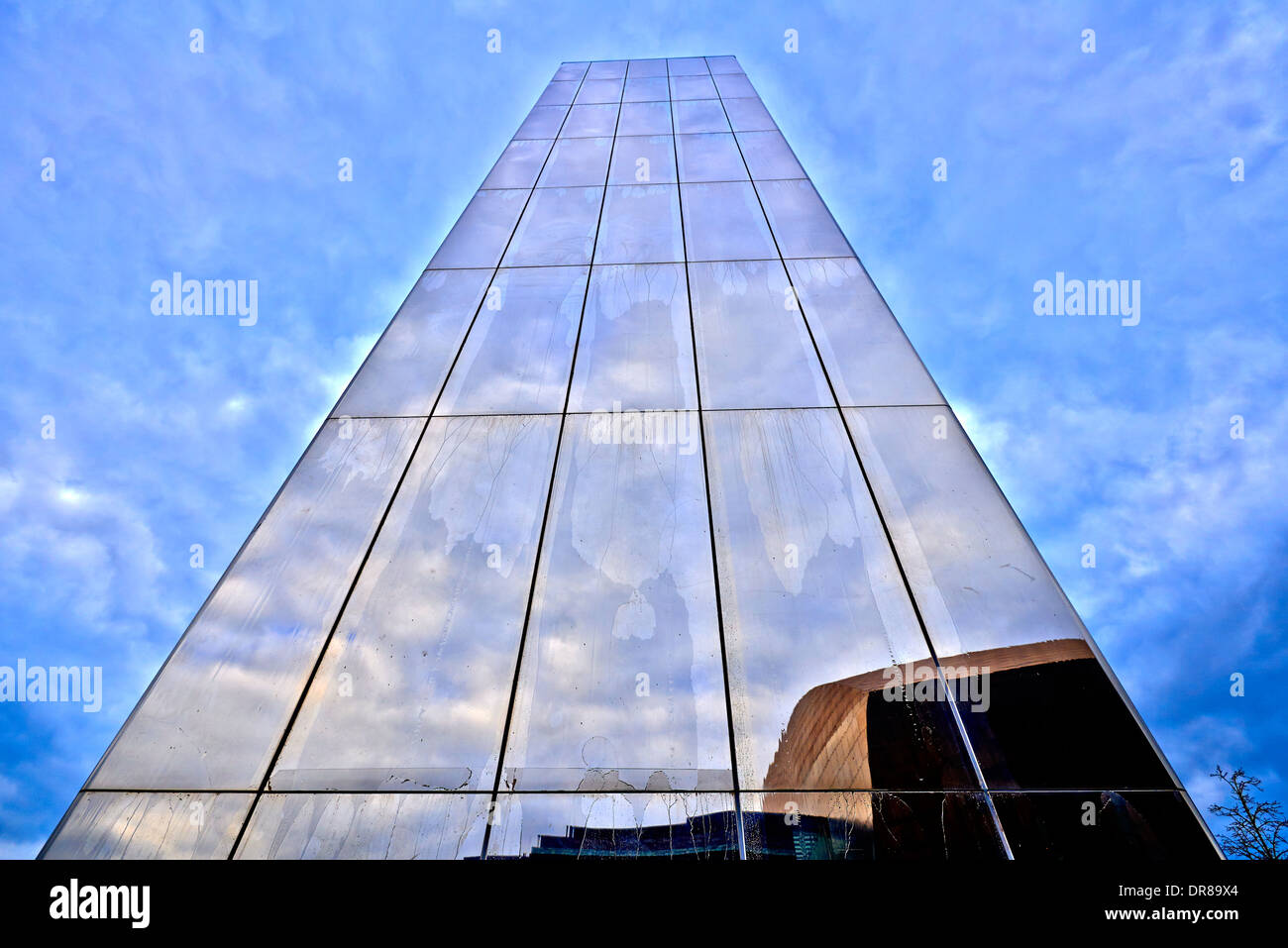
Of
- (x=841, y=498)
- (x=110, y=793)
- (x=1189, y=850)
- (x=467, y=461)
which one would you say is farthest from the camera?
(x=467, y=461)

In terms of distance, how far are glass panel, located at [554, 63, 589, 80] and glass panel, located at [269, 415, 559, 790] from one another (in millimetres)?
9543

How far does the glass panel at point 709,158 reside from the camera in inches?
340

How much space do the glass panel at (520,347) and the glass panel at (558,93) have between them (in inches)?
221

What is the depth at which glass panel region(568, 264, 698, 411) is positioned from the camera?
18.4 feet

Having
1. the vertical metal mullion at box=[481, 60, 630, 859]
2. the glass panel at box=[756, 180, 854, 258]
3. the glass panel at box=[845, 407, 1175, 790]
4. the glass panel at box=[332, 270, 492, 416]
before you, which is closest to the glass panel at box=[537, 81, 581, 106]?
the vertical metal mullion at box=[481, 60, 630, 859]

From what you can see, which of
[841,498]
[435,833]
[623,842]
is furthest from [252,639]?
[841,498]

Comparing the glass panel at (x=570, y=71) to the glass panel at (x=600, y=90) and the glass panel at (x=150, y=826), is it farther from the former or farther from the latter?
the glass panel at (x=150, y=826)

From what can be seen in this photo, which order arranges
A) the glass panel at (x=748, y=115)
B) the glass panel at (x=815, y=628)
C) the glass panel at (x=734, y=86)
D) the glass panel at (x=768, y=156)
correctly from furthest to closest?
the glass panel at (x=734, y=86)
the glass panel at (x=748, y=115)
the glass panel at (x=768, y=156)
the glass panel at (x=815, y=628)

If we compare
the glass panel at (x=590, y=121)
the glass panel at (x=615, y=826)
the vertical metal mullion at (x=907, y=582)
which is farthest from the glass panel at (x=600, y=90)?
the glass panel at (x=615, y=826)

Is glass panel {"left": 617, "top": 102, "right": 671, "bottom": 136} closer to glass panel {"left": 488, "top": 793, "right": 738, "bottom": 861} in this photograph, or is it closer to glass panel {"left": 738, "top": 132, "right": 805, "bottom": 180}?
glass panel {"left": 738, "top": 132, "right": 805, "bottom": 180}

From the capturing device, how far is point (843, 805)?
342cm

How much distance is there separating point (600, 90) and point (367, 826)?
449 inches

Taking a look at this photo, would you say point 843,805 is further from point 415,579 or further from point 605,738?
point 415,579
